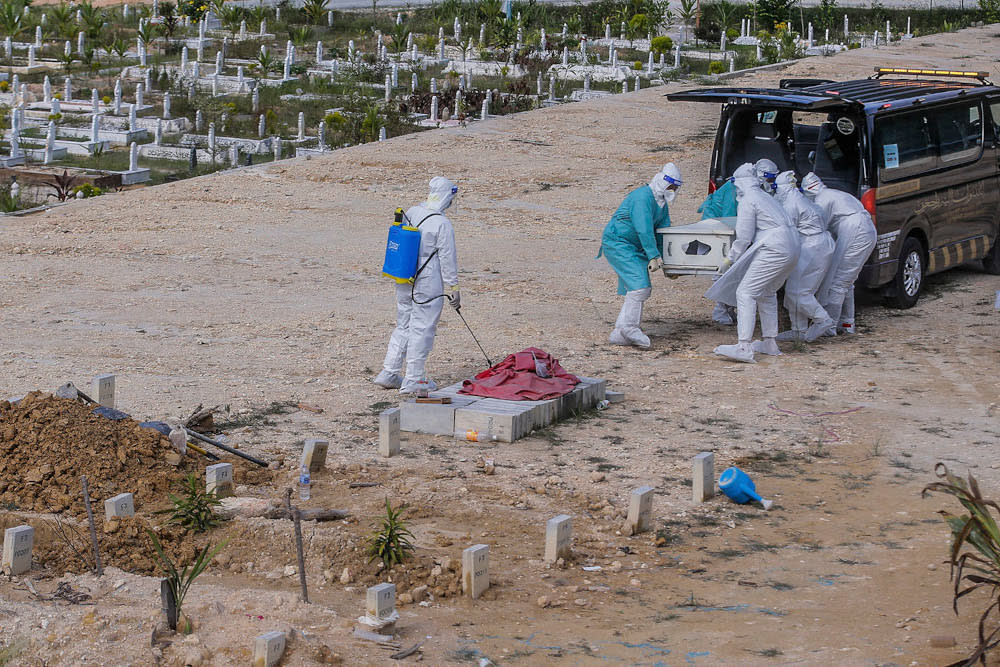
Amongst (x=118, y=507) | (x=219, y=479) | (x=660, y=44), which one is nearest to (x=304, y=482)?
(x=219, y=479)

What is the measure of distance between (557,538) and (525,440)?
7.24ft

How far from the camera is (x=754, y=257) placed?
1090 centimetres

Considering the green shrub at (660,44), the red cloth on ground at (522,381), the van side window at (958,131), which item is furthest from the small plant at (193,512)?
the green shrub at (660,44)

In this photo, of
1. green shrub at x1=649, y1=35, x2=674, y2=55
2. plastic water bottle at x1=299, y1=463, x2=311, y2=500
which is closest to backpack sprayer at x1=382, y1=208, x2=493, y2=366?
plastic water bottle at x1=299, y1=463, x2=311, y2=500

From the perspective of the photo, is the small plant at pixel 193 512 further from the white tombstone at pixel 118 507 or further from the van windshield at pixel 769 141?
the van windshield at pixel 769 141

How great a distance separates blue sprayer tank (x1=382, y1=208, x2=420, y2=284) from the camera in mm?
9398

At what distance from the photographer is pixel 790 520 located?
743 cm

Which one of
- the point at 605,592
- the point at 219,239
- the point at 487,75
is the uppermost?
the point at 487,75

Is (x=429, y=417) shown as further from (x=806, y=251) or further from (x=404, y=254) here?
(x=806, y=251)

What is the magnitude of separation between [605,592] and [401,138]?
15799 millimetres

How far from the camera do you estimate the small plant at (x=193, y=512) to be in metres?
6.86

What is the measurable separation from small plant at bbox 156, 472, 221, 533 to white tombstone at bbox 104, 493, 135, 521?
0.16 metres

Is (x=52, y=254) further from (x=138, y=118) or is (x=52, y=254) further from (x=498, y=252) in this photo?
(x=138, y=118)

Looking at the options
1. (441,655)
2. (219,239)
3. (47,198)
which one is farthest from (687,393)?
(47,198)
